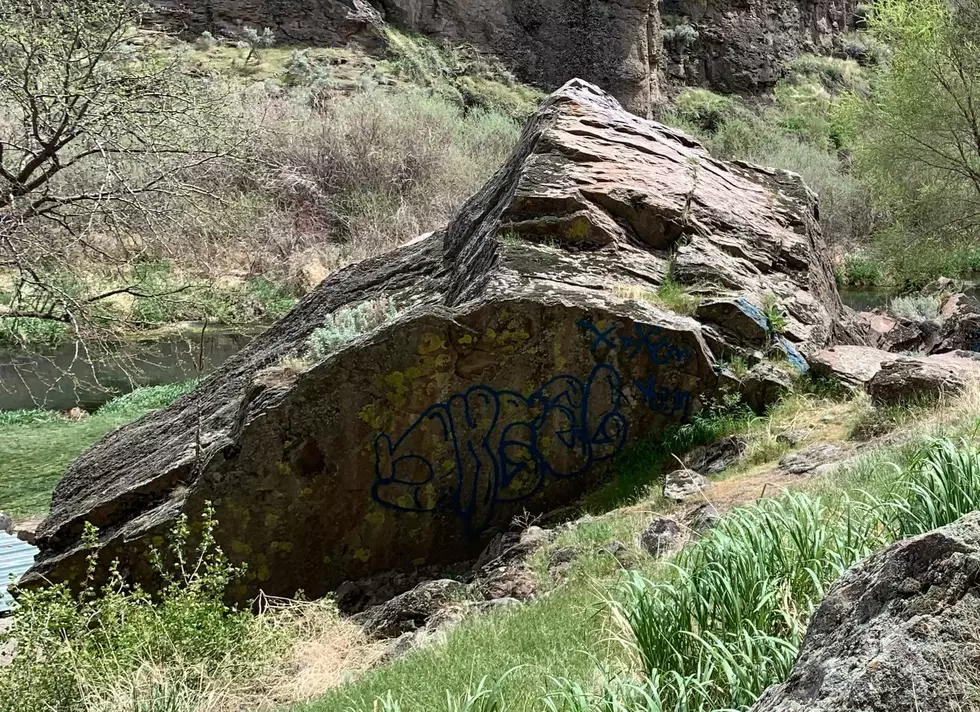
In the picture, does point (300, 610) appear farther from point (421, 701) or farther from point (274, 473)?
point (421, 701)

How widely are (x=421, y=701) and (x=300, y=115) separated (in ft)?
116

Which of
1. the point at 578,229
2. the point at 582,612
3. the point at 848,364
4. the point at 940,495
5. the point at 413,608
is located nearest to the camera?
the point at 940,495

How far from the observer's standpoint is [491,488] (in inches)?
256

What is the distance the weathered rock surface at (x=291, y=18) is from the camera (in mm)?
45688

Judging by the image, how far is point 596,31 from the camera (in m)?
50.5

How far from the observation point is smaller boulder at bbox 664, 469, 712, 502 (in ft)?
18.3

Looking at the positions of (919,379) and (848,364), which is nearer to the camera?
(919,379)

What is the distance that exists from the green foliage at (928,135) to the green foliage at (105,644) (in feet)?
79.6

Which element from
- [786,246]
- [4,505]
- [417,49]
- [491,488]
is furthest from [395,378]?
[417,49]

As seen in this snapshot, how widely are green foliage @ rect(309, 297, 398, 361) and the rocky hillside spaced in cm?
3990

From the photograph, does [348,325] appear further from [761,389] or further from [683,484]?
[761,389]

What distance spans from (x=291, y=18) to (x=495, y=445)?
45753mm

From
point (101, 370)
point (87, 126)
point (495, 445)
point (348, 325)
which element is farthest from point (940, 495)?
point (101, 370)

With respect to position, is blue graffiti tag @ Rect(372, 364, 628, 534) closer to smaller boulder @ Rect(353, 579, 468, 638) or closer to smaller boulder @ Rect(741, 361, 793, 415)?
smaller boulder @ Rect(353, 579, 468, 638)
